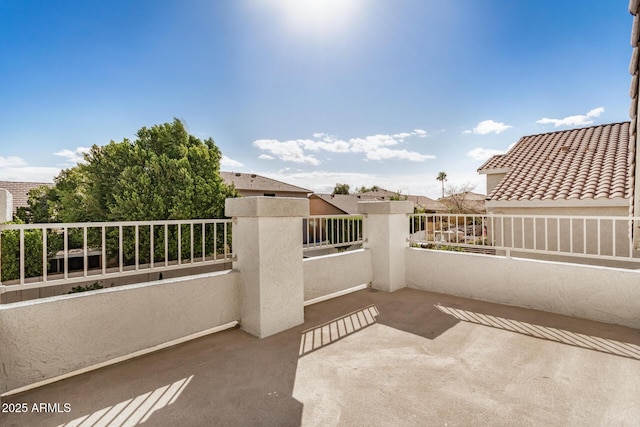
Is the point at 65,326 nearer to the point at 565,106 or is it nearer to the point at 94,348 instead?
the point at 94,348

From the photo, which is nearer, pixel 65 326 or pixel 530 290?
pixel 65 326

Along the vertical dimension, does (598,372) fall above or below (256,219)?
below

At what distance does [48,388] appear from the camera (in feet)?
7.66

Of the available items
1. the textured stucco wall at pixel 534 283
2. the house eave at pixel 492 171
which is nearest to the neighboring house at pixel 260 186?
the house eave at pixel 492 171

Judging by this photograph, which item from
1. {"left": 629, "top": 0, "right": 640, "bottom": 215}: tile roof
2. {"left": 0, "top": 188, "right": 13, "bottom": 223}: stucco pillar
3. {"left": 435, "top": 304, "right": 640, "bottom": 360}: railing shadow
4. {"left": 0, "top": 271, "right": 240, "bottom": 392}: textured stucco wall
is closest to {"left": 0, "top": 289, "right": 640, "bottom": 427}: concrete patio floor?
{"left": 435, "top": 304, "right": 640, "bottom": 360}: railing shadow

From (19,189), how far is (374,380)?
91.2 ft

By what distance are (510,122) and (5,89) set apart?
2117 centimetres

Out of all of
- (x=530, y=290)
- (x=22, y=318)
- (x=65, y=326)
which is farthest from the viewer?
(x=530, y=290)

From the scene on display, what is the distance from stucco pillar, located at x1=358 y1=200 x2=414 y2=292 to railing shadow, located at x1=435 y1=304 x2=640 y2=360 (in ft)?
3.82

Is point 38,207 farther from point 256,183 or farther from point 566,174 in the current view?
point 566,174

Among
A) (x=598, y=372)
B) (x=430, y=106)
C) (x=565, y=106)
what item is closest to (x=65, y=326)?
(x=598, y=372)

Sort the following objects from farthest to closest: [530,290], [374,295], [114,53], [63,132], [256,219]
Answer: [63,132] < [114,53] < [374,295] < [530,290] < [256,219]

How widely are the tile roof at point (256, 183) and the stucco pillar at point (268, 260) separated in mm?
20148

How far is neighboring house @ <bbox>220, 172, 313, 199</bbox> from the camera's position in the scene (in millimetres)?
23500
